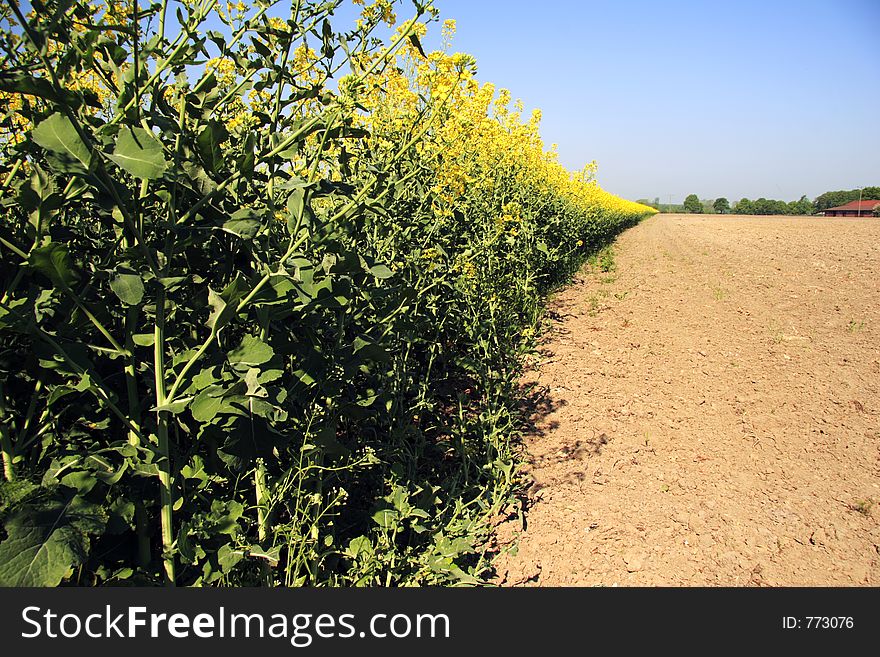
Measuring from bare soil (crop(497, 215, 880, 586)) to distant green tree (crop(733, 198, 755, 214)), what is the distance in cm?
14432

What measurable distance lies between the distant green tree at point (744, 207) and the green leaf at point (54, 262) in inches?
5955

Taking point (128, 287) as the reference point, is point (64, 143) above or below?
above

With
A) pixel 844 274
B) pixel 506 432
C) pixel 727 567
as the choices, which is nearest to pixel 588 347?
pixel 506 432

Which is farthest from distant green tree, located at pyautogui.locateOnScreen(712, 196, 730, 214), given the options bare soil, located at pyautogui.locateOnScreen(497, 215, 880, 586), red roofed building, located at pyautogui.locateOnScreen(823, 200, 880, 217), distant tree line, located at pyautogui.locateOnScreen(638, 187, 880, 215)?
bare soil, located at pyautogui.locateOnScreen(497, 215, 880, 586)

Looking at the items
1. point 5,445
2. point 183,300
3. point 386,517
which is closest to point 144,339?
point 183,300

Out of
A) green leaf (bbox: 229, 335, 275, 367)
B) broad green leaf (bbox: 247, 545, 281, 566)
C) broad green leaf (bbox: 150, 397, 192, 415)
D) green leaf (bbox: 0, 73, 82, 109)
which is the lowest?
broad green leaf (bbox: 247, 545, 281, 566)

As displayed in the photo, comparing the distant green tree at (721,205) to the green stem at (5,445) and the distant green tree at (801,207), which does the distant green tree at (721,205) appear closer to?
the distant green tree at (801,207)

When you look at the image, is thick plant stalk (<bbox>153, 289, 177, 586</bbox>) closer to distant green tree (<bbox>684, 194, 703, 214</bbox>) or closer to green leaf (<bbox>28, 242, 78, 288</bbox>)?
green leaf (<bbox>28, 242, 78, 288</bbox>)

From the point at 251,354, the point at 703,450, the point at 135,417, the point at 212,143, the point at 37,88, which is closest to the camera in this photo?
the point at 37,88

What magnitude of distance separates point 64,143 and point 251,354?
0.60 meters

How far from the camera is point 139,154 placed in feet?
4.06

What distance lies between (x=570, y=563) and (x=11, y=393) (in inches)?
95.2

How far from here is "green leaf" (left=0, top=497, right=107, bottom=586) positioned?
4.03 feet

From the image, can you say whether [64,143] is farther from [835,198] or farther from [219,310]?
[835,198]
